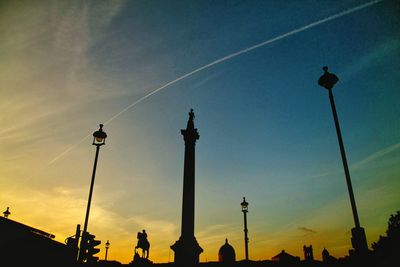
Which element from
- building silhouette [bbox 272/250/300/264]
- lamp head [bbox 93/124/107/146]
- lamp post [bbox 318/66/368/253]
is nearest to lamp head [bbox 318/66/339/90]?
lamp post [bbox 318/66/368/253]

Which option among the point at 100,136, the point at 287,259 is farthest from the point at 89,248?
the point at 287,259

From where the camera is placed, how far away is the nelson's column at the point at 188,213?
21.0 meters

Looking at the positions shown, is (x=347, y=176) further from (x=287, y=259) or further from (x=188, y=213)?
(x=287, y=259)

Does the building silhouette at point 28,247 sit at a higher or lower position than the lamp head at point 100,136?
lower

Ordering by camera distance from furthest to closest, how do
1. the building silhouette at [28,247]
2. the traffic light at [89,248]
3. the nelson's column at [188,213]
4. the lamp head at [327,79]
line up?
the nelson's column at [188,213]
the building silhouette at [28,247]
the lamp head at [327,79]
the traffic light at [89,248]

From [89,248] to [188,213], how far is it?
1275 cm

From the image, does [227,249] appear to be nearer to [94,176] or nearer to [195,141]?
[195,141]

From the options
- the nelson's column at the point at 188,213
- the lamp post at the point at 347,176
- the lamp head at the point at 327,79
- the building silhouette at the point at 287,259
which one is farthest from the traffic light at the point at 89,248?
the building silhouette at the point at 287,259

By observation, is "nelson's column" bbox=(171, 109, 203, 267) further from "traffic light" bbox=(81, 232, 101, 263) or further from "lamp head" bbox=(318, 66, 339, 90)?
"lamp head" bbox=(318, 66, 339, 90)

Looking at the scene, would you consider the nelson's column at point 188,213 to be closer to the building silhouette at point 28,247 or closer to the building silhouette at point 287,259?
the building silhouette at point 28,247

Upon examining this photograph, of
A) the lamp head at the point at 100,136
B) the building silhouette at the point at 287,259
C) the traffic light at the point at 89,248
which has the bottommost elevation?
the traffic light at the point at 89,248

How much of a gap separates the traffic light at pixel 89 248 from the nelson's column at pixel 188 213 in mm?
10508

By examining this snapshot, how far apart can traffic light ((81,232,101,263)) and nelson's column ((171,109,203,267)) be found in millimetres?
10508

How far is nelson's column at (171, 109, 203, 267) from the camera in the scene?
21.0 m
